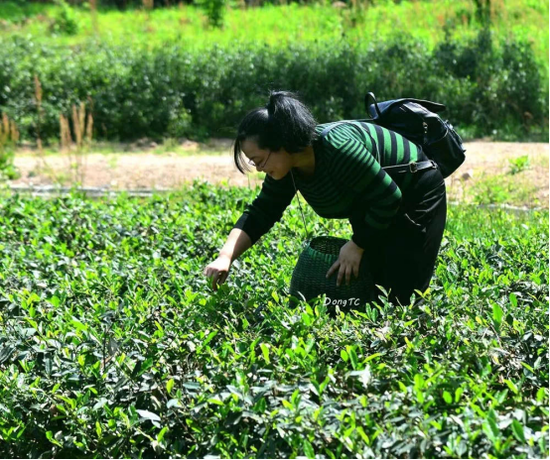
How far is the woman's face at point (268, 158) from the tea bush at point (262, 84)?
803cm

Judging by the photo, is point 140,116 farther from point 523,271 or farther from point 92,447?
point 92,447

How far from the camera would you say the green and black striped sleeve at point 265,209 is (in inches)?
154

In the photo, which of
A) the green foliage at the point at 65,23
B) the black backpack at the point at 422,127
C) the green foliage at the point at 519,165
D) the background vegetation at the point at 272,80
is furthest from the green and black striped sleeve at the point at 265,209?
the green foliage at the point at 65,23

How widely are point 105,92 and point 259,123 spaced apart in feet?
28.8

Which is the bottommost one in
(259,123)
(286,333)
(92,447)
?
(92,447)

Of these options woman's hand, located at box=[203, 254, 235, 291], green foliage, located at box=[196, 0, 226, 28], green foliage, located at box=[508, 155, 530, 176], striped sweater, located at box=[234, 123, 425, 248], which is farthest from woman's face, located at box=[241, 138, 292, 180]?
green foliage, located at box=[196, 0, 226, 28]

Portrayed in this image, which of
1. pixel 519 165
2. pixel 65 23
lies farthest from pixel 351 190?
pixel 65 23

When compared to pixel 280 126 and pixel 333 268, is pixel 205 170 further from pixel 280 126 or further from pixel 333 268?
pixel 280 126

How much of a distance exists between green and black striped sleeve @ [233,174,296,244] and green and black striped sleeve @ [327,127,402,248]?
1.35 ft

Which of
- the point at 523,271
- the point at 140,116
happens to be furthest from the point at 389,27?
the point at 523,271

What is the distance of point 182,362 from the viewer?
3.31 metres

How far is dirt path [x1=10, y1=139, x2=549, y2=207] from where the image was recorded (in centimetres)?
794

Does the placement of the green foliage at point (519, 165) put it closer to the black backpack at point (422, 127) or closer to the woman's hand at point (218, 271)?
the black backpack at point (422, 127)

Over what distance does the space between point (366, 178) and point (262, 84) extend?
8.72 meters
